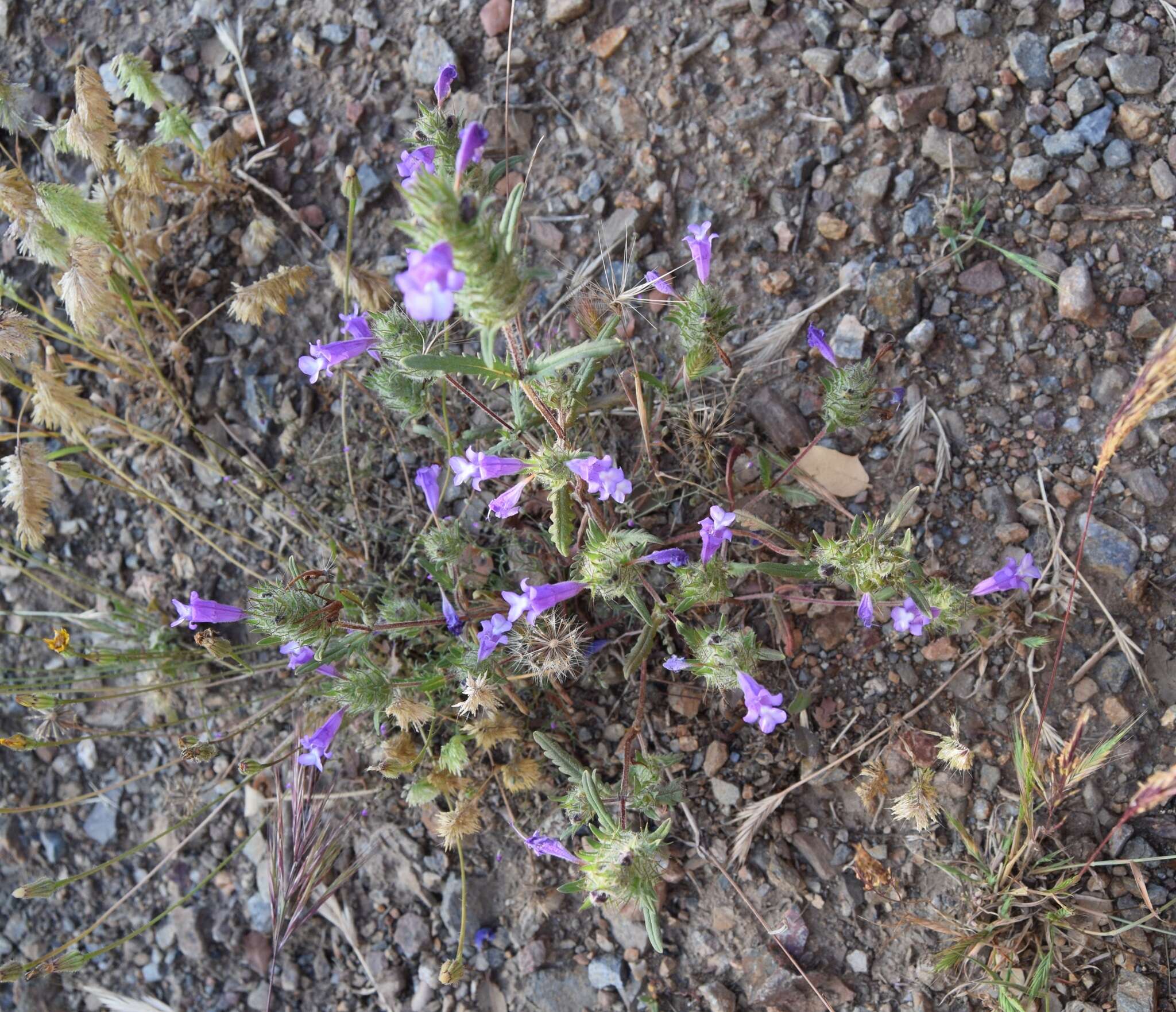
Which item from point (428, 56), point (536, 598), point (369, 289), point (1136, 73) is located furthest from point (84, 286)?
point (1136, 73)

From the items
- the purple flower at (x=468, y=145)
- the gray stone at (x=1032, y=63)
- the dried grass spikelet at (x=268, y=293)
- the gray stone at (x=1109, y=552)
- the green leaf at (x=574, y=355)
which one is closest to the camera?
the purple flower at (x=468, y=145)

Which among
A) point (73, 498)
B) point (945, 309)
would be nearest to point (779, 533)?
point (945, 309)

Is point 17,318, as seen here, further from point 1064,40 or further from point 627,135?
point 1064,40

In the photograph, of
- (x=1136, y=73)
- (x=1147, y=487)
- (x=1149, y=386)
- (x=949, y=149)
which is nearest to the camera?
(x=1149, y=386)

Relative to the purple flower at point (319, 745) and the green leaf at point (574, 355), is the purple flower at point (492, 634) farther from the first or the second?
the green leaf at point (574, 355)

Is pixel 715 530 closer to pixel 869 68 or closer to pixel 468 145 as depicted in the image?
pixel 468 145

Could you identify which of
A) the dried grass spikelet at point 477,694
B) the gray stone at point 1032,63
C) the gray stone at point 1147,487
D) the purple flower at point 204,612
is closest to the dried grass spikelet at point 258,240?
the purple flower at point 204,612

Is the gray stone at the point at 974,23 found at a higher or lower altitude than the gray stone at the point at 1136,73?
higher
